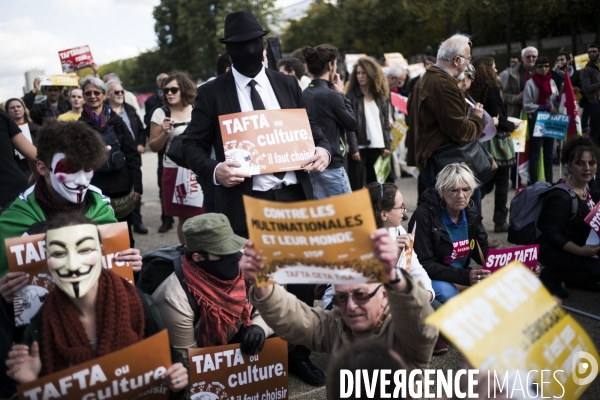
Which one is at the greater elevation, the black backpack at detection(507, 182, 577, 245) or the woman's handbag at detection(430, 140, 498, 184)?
the woman's handbag at detection(430, 140, 498, 184)

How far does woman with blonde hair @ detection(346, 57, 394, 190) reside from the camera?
7301 mm

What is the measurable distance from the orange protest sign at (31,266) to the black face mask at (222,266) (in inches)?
21.2

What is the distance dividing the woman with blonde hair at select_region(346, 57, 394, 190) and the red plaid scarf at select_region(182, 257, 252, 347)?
13.2ft

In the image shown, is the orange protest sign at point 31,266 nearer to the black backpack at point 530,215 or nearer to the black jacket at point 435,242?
the black jacket at point 435,242

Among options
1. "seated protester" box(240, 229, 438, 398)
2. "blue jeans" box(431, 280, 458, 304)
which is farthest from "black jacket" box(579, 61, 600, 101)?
"seated protester" box(240, 229, 438, 398)

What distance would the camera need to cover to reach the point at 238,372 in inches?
130

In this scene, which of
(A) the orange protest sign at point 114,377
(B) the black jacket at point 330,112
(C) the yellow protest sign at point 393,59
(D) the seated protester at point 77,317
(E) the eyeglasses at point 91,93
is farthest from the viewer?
(C) the yellow protest sign at point 393,59

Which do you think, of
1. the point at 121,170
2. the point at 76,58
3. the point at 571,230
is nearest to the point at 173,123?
the point at 121,170

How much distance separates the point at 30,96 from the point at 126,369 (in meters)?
8.26

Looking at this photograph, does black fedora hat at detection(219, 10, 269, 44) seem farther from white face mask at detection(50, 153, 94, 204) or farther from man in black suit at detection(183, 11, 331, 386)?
white face mask at detection(50, 153, 94, 204)

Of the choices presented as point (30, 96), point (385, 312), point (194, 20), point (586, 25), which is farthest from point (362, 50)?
point (385, 312)

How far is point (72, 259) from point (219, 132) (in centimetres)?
147

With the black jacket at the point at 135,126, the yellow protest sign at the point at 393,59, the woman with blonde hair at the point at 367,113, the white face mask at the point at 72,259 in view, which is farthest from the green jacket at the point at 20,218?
the yellow protest sign at the point at 393,59

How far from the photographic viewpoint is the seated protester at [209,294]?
10.8ft
